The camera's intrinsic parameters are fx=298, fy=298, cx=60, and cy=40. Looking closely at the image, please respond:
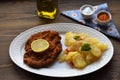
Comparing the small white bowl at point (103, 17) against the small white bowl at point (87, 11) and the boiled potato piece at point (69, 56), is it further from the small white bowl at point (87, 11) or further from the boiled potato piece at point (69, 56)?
the boiled potato piece at point (69, 56)

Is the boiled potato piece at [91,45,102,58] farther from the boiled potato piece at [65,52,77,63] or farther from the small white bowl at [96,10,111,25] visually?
the small white bowl at [96,10,111,25]

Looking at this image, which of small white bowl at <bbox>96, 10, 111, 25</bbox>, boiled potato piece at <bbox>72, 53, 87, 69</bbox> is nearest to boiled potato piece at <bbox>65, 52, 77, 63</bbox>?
boiled potato piece at <bbox>72, 53, 87, 69</bbox>

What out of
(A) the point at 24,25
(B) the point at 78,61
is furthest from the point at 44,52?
(A) the point at 24,25

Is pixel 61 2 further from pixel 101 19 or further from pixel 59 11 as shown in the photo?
pixel 101 19

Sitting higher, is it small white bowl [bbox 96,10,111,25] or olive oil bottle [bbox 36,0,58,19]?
olive oil bottle [bbox 36,0,58,19]

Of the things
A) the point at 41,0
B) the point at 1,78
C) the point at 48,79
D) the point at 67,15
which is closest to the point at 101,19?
the point at 67,15

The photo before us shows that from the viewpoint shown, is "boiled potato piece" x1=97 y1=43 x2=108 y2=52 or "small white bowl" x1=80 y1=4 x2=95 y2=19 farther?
"small white bowl" x1=80 y1=4 x2=95 y2=19

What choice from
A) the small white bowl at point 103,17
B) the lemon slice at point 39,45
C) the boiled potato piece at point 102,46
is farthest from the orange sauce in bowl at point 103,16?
the lemon slice at point 39,45
